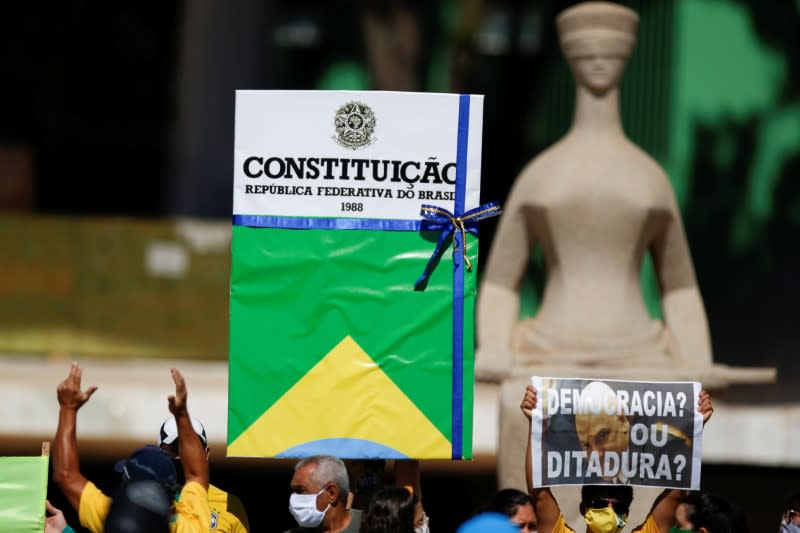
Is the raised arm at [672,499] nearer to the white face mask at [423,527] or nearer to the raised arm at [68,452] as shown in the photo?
the white face mask at [423,527]

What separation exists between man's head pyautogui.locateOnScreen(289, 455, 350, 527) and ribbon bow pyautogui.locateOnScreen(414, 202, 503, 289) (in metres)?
1.25

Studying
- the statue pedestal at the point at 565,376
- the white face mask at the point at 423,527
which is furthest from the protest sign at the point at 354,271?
the statue pedestal at the point at 565,376

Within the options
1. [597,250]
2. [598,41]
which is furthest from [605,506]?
[598,41]

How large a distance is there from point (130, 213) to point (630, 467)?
24.5 meters

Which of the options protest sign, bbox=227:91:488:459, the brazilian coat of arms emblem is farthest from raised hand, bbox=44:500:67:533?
the brazilian coat of arms emblem

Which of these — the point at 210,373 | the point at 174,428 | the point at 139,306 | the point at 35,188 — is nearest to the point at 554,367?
the point at 174,428

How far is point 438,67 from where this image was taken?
698 inches

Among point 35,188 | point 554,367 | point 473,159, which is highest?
point 35,188

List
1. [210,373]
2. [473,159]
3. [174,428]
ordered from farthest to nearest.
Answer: [210,373] → [473,159] → [174,428]

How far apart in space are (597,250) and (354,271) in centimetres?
271

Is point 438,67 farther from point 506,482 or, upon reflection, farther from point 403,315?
point 403,315

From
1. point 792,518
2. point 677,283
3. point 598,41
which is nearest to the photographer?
point 792,518

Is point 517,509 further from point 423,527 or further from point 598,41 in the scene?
point 598,41

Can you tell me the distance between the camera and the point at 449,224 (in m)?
7.00
